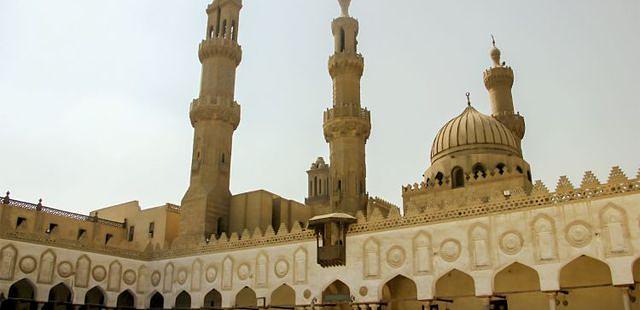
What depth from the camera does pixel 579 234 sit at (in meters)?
18.0

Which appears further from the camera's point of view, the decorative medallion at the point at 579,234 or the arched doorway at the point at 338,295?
the arched doorway at the point at 338,295

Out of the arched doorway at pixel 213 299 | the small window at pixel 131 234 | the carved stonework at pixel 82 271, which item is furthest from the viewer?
the small window at pixel 131 234

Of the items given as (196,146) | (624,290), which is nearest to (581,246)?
(624,290)

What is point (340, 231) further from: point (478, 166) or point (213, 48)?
point (213, 48)

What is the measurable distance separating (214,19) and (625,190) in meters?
25.4

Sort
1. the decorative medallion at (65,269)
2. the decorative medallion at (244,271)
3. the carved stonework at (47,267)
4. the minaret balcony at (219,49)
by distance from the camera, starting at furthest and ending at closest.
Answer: the minaret balcony at (219,49)
the decorative medallion at (244,271)
the decorative medallion at (65,269)
the carved stonework at (47,267)

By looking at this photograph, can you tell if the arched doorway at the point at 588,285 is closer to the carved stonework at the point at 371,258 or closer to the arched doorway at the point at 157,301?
the carved stonework at the point at 371,258

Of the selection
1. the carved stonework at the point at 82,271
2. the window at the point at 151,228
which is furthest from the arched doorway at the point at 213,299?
the window at the point at 151,228

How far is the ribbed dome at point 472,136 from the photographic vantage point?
2700 cm

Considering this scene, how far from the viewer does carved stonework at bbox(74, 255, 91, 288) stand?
85.4ft

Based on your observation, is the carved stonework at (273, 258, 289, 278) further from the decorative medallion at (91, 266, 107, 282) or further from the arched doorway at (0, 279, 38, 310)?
the arched doorway at (0, 279, 38, 310)

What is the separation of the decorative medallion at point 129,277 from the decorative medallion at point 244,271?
249 inches

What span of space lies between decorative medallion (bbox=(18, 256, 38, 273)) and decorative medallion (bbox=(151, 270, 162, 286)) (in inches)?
233

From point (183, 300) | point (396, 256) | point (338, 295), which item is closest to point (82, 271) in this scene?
point (183, 300)
